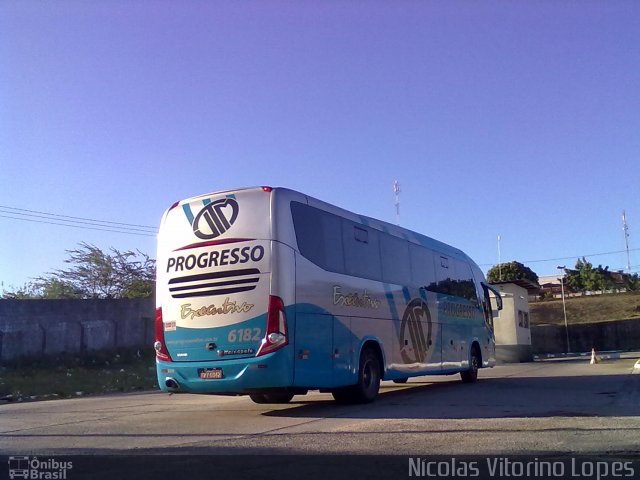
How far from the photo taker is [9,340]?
24625 millimetres

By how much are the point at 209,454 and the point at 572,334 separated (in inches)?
1892

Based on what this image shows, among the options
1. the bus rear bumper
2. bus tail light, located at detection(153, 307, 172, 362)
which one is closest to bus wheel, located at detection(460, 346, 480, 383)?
the bus rear bumper

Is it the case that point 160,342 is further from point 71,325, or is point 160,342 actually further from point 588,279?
point 588,279

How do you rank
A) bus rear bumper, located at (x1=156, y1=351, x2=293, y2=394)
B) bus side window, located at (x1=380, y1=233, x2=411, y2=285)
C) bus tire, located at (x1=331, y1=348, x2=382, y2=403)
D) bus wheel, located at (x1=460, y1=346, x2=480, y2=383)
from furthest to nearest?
bus wheel, located at (x1=460, y1=346, x2=480, y2=383) → bus side window, located at (x1=380, y1=233, x2=411, y2=285) → bus tire, located at (x1=331, y1=348, x2=382, y2=403) → bus rear bumper, located at (x1=156, y1=351, x2=293, y2=394)

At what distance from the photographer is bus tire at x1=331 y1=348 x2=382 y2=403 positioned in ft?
40.3

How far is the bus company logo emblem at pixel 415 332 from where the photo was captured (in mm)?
14273

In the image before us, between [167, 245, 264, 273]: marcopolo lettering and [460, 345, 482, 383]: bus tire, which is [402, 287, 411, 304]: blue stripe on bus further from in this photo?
[167, 245, 264, 273]: marcopolo lettering

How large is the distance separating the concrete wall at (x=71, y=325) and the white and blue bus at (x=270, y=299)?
15459 mm

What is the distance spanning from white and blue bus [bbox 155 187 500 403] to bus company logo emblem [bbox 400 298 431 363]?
2.46ft

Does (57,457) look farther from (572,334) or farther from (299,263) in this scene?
(572,334)

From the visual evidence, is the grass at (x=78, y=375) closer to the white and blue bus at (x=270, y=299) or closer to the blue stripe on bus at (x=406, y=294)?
the white and blue bus at (x=270, y=299)

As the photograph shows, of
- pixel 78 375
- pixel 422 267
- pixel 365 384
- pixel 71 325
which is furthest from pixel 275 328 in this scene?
pixel 71 325

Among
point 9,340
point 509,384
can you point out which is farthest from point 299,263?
point 9,340

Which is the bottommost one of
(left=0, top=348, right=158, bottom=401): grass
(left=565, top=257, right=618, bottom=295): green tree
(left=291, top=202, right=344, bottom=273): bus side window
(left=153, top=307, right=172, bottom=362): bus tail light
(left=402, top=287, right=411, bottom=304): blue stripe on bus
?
(left=0, top=348, right=158, bottom=401): grass
